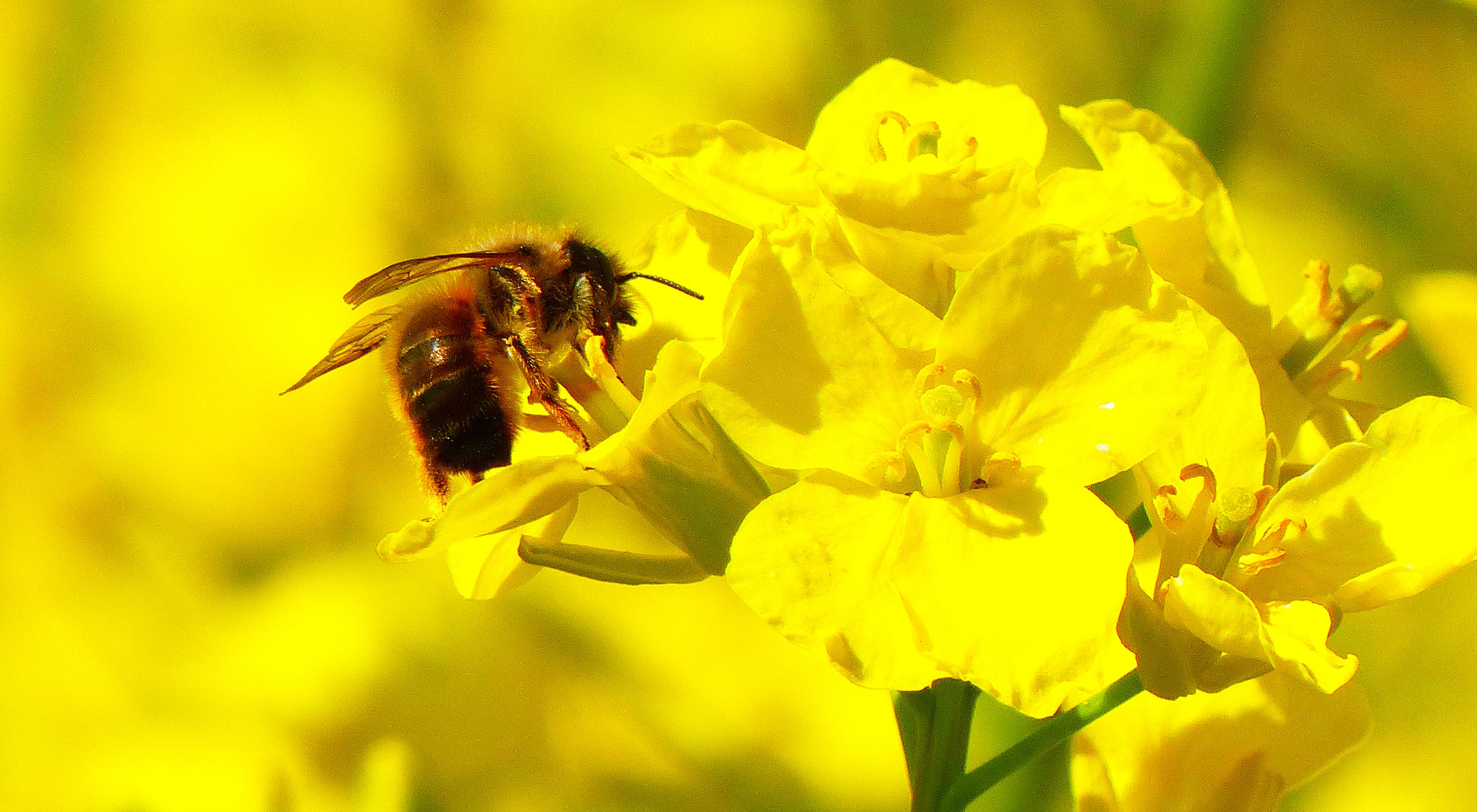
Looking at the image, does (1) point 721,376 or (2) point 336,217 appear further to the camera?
(2) point 336,217

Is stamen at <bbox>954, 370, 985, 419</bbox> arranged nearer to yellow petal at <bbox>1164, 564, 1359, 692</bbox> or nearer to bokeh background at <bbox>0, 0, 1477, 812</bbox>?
yellow petal at <bbox>1164, 564, 1359, 692</bbox>

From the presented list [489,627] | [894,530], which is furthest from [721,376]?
[489,627]

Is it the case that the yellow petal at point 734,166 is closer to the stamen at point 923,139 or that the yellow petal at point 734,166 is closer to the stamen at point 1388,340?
the stamen at point 923,139

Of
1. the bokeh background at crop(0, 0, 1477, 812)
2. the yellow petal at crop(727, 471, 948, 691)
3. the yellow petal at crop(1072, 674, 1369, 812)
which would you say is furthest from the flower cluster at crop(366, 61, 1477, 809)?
the bokeh background at crop(0, 0, 1477, 812)

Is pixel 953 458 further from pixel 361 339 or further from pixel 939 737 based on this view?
pixel 361 339

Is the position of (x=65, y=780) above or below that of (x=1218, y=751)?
below

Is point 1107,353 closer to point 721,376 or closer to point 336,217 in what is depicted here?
point 721,376

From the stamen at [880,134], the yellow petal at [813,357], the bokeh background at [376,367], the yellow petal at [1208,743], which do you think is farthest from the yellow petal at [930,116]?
the bokeh background at [376,367]
